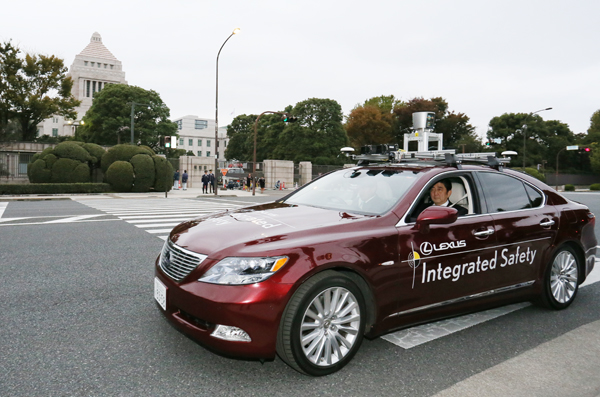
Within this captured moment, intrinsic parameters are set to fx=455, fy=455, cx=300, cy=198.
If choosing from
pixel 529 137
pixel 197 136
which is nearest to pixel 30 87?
pixel 529 137

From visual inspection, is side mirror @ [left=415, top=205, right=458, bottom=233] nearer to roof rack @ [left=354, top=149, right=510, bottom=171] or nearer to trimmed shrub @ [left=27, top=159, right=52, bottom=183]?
roof rack @ [left=354, top=149, right=510, bottom=171]

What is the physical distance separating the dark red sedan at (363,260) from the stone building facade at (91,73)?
117170mm

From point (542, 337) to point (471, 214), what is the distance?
122 centimetres

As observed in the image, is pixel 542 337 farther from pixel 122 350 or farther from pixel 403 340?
pixel 122 350

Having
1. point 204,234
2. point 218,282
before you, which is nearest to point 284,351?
point 218,282

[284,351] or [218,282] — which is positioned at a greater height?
[218,282]

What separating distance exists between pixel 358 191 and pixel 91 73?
123006 mm

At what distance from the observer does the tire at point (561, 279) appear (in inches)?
181

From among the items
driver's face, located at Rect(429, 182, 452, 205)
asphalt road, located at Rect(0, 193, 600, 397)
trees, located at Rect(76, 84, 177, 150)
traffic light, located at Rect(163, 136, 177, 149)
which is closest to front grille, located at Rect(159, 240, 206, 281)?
asphalt road, located at Rect(0, 193, 600, 397)

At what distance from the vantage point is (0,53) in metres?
36.6

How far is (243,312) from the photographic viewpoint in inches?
113

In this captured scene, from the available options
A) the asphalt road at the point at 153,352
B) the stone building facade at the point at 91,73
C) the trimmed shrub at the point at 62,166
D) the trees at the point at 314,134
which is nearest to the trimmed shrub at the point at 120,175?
the trimmed shrub at the point at 62,166

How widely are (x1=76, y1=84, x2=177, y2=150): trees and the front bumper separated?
195 ft

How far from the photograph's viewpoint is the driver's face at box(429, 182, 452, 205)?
4.18 m
